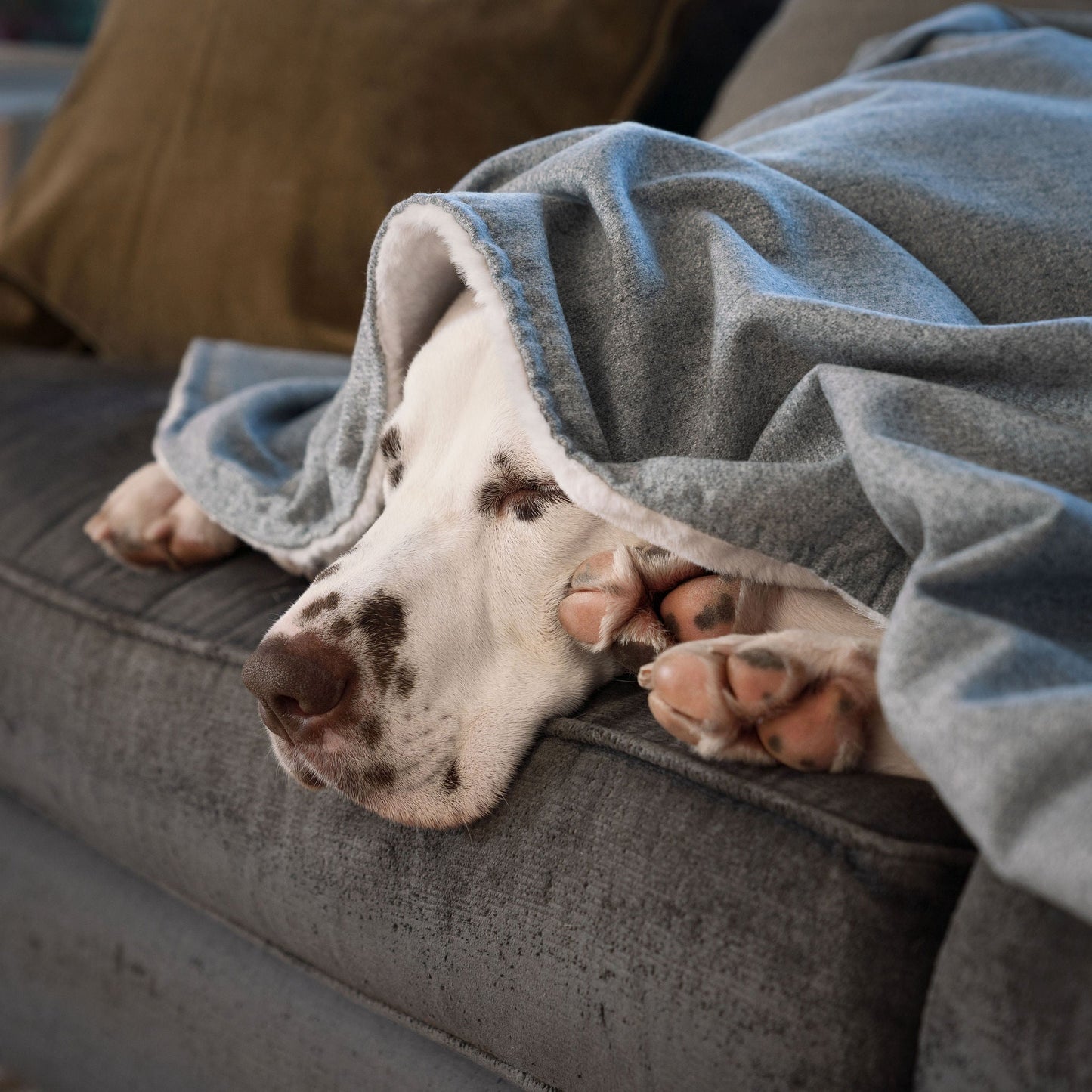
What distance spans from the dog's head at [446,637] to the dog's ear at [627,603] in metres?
0.04

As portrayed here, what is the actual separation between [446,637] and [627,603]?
152 mm

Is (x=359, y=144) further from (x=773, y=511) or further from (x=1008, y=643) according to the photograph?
(x=1008, y=643)

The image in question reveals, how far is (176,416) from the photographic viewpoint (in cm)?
137

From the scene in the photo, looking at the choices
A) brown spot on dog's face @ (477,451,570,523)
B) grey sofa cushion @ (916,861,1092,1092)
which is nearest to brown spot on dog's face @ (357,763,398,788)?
brown spot on dog's face @ (477,451,570,523)

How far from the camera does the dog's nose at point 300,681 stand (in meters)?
0.86

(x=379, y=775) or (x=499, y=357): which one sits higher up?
(x=499, y=357)

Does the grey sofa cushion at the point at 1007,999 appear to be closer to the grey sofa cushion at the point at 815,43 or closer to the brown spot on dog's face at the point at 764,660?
the brown spot on dog's face at the point at 764,660

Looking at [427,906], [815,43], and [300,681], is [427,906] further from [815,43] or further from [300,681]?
[815,43]

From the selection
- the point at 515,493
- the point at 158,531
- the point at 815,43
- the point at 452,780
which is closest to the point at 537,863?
the point at 452,780

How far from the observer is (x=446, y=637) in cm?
90

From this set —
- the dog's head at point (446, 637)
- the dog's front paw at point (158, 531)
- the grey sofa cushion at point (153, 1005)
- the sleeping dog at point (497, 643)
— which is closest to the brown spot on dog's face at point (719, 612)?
the sleeping dog at point (497, 643)

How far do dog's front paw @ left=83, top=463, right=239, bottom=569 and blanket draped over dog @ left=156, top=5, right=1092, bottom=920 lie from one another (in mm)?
60

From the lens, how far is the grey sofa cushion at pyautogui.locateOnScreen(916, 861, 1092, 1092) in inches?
22.4

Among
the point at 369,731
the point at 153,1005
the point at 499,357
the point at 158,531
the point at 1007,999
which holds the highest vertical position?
the point at 499,357
